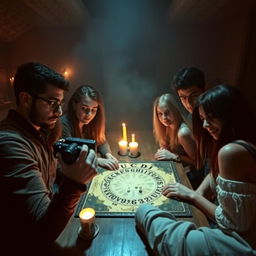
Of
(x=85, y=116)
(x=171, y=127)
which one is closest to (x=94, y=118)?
(x=85, y=116)

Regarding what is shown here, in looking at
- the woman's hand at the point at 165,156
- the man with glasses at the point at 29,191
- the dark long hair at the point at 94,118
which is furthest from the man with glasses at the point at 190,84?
the man with glasses at the point at 29,191

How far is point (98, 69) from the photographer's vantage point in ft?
8.36

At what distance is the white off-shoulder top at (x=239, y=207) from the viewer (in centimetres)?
78

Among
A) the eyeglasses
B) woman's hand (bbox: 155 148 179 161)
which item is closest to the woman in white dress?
woman's hand (bbox: 155 148 179 161)

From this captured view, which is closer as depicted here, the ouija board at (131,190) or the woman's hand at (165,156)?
the ouija board at (131,190)

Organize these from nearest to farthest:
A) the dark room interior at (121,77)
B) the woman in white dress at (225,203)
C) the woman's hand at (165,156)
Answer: the woman in white dress at (225,203) → the dark room interior at (121,77) → the woman's hand at (165,156)

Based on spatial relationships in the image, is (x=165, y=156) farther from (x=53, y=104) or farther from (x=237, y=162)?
(x=53, y=104)

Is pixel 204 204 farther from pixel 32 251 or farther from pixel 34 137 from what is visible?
pixel 34 137

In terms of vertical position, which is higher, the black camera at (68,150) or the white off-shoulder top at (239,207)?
the black camera at (68,150)

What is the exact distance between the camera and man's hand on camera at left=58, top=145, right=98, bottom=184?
0.78 m

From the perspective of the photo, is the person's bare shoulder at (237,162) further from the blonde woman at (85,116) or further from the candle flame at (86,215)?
Result: the blonde woman at (85,116)

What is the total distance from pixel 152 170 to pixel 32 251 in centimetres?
82

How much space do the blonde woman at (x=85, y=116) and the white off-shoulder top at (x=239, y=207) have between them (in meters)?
0.90

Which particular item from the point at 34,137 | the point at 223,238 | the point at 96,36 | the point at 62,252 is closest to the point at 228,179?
the point at 223,238
